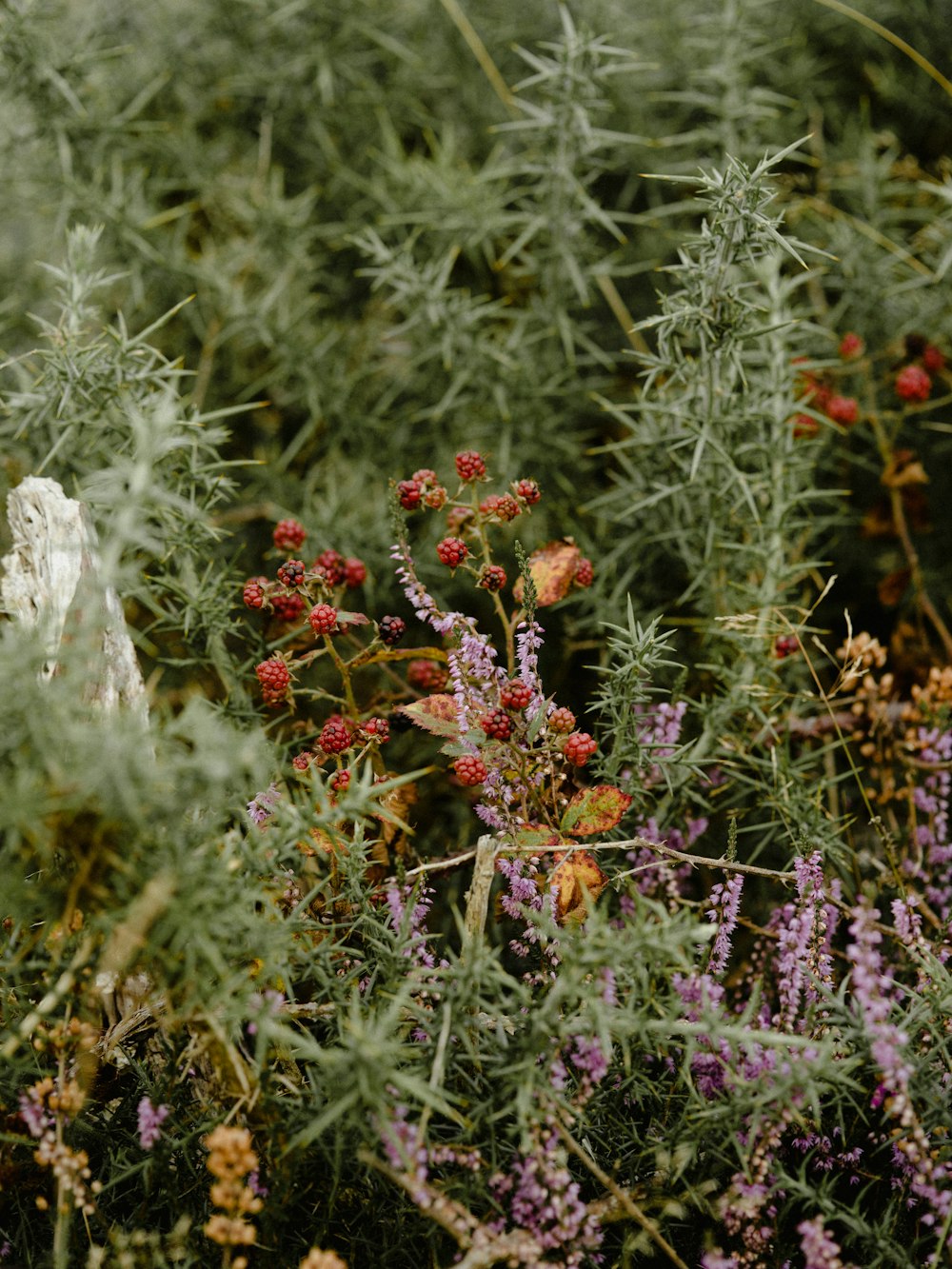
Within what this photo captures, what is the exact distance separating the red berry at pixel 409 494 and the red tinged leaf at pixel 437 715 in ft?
0.93

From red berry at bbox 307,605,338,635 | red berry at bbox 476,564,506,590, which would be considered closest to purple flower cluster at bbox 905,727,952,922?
red berry at bbox 476,564,506,590

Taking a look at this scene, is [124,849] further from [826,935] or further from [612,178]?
[612,178]

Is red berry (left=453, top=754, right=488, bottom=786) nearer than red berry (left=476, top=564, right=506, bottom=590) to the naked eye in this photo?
Yes

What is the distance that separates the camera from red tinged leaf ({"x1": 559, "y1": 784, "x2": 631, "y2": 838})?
1245mm

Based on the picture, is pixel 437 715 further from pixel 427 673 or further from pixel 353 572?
pixel 353 572

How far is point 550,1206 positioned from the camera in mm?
1035

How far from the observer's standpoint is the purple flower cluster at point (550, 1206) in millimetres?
1017

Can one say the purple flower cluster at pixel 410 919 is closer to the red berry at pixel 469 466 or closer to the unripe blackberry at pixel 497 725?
the unripe blackberry at pixel 497 725

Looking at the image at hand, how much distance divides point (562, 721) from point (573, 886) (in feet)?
0.69

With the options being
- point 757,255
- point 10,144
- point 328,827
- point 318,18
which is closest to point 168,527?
point 328,827

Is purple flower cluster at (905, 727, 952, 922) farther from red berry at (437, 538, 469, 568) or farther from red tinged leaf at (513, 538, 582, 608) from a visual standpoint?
red berry at (437, 538, 469, 568)

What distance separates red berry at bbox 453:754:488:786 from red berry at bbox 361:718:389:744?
0.56ft

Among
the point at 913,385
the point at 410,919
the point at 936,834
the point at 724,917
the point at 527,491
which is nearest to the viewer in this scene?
the point at 410,919

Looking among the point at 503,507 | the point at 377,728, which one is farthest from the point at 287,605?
the point at 503,507
